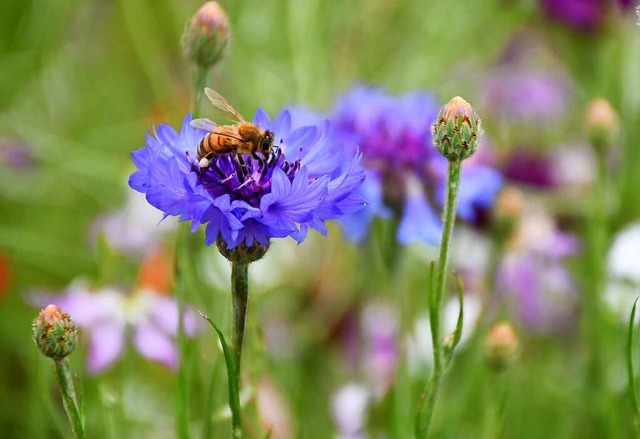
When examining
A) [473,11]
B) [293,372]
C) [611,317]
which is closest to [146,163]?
[293,372]

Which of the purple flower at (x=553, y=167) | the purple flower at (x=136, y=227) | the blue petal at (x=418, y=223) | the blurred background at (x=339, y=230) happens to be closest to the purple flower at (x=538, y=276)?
the blurred background at (x=339, y=230)

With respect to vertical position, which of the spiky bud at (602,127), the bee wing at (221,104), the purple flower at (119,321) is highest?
the spiky bud at (602,127)

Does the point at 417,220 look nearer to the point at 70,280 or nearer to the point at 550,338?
the point at 550,338

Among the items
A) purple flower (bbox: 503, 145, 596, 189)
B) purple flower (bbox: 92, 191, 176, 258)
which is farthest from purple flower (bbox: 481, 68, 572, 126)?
purple flower (bbox: 92, 191, 176, 258)

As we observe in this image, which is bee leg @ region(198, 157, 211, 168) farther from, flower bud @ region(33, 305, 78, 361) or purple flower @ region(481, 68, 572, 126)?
purple flower @ region(481, 68, 572, 126)

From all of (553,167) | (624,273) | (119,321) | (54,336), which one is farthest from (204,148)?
(553,167)

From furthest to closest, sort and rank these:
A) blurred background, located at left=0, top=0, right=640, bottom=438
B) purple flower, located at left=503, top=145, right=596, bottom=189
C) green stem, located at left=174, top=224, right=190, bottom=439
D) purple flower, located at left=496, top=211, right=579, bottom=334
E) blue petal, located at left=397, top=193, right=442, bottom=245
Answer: purple flower, located at left=503, top=145, right=596, bottom=189, purple flower, located at left=496, top=211, right=579, bottom=334, blurred background, located at left=0, top=0, right=640, bottom=438, blue petal, located at left=397, top=193, right=442, bottom=245, green stem, located at left=174, top=224, right=190, bottom=439

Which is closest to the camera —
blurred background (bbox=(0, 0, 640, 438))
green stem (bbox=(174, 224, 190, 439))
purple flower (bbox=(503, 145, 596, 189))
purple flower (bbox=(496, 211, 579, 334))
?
green stem (bbox=(174, 224, 190, 439))

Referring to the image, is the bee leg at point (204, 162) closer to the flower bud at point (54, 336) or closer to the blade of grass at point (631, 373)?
the flower bud at point (54, 336)
